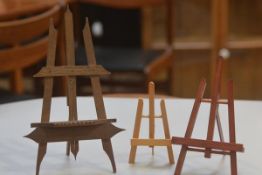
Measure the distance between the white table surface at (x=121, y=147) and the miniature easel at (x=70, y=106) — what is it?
0.17 ft

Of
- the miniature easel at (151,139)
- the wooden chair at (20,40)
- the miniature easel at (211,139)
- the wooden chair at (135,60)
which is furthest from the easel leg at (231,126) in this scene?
the wooden chair at (135,60)

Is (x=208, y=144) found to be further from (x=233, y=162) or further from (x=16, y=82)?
(x=16, y=82)

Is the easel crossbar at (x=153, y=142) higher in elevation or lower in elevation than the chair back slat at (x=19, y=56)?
lower

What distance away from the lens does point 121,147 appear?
874 mm

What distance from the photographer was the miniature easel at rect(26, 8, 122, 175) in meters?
0.72

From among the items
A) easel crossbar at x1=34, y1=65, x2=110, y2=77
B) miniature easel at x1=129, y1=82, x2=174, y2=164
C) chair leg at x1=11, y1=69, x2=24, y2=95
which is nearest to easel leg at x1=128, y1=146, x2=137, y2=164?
miniature easel at x1=129, y1=82, x2=174, y2=164

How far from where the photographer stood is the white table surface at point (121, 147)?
756 millimetres

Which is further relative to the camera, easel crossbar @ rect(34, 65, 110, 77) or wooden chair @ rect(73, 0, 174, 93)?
wooden chair @ rect(73, 0, 174, 93)

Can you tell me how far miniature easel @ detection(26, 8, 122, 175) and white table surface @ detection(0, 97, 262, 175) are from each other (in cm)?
5

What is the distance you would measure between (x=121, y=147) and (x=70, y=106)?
Result: 0.17 metres

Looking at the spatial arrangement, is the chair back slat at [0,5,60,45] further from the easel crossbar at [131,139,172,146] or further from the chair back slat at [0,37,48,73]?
the easel crossbar at [131,139,172,146]

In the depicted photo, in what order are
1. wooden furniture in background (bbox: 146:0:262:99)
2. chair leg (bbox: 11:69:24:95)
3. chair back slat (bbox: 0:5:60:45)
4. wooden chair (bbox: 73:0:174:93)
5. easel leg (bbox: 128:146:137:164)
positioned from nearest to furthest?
easel leg (bbox: 128:146:137:164) → chair back slat (bbox: 0:5:60:45) → chair leg (bbox: 11:69:24:95) → wooden chair (bbox: 73:0:174:93) → wooden furniture in background (bbox: 146:0:262:99)

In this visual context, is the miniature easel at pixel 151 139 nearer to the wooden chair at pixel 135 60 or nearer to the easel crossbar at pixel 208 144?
the easel crossbar at pixel 208 144

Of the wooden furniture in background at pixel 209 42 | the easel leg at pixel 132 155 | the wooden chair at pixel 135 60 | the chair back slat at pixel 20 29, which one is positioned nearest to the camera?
the easel leg at pixel 132 155
